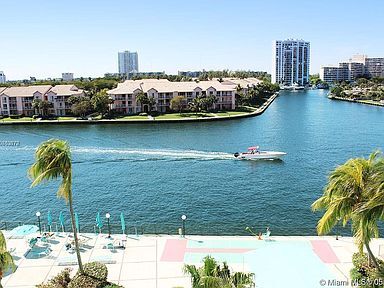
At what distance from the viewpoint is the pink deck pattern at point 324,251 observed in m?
21.3

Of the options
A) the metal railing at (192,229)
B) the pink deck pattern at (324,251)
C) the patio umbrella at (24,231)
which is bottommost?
the metal railing at (192,229)

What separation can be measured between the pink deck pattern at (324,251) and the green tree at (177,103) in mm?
76559

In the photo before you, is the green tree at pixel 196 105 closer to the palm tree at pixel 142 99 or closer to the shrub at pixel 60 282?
the palm tree at pixel 142 99

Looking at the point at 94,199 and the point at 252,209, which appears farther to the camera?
the point at 94,199

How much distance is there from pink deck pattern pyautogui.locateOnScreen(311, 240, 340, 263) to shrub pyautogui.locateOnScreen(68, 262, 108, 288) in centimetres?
1118

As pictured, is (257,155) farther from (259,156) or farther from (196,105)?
(196,105)

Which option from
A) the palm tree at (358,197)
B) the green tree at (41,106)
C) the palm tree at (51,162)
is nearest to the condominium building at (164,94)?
the green tree at (41,106)

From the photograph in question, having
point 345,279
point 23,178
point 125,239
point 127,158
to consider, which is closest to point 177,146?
point 127,158

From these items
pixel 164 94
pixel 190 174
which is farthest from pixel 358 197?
pixel 164 94

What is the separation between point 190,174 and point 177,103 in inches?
2126

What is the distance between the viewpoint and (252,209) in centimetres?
3406

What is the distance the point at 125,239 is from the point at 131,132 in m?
52.2

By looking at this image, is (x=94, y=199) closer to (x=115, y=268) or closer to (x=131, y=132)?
(x=115, y=268)

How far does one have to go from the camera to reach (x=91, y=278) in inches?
696
